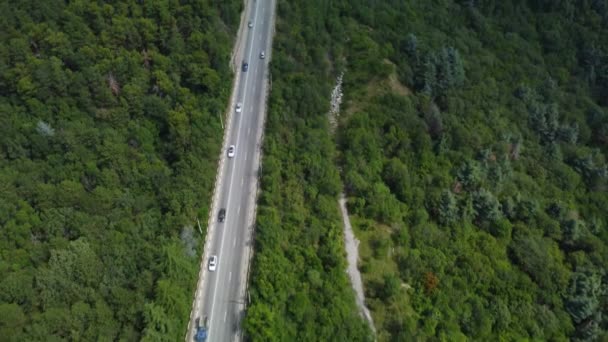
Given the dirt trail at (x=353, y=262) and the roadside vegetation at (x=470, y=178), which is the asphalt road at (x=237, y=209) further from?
the roadside vegetation at (x=470, y=178)

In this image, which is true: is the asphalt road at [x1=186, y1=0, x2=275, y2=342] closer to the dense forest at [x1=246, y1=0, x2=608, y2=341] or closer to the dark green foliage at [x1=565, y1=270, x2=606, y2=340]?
the dense forest at [x1=246, y1=0, x2=608, y2=341]

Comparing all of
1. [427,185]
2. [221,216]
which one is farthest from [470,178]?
[221,216]

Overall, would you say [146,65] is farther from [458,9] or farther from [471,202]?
[458,9]

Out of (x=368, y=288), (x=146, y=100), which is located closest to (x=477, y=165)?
(x=368, y=288)

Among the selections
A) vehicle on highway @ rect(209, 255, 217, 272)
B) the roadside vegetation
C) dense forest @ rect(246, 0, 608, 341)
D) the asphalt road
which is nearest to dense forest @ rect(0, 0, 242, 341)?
the asphalt road

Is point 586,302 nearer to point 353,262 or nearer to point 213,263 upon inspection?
point 353,262
